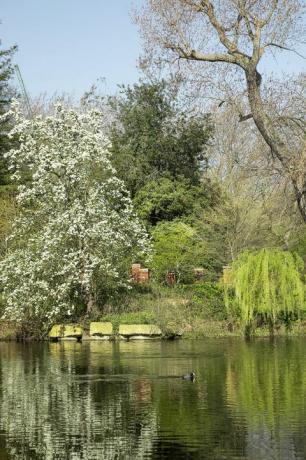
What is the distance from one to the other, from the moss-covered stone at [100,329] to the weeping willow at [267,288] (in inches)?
154

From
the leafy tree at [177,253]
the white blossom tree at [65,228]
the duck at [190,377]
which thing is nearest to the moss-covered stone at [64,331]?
the white blossom tree at [65,228]

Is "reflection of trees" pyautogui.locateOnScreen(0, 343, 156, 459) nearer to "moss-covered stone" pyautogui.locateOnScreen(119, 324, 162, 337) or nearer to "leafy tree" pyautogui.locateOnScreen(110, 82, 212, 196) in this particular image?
"moss-covered stone" pyautogui.locateOnScreen(119, 324, 162, 337)

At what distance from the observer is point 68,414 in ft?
44.7

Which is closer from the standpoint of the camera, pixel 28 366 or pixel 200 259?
pixel 28 366

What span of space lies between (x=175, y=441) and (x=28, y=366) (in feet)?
30.3

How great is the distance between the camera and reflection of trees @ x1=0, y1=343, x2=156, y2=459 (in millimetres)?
11195

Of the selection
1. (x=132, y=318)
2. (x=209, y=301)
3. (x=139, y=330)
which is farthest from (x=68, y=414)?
(x=209, y=301)

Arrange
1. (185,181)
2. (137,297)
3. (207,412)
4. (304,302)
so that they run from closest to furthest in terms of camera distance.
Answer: (207,412)
(304,302)
(137,297)
(185,181)

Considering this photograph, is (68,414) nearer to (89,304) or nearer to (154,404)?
(154,404)

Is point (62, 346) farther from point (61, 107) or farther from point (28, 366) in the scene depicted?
point (61, 107)

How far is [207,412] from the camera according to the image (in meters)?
13.5

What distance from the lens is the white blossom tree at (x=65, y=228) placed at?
27172 mm

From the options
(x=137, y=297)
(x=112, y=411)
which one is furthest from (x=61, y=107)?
(x=112, y=411)

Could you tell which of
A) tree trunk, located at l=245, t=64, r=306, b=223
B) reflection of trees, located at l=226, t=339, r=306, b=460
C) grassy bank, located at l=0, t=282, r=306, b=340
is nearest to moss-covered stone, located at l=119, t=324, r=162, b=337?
grassy bank, located at l=0, t=282, r=306, b=340
